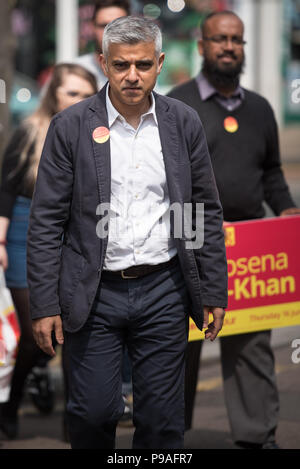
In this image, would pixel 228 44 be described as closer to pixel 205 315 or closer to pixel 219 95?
pixel 219 95

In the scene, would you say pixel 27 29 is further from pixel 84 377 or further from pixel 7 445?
pixel 84 377

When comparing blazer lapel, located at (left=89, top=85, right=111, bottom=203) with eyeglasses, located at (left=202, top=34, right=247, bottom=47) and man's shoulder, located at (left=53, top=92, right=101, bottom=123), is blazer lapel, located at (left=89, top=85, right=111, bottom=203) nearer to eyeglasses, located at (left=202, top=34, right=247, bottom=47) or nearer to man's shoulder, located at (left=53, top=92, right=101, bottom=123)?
man's shoulder, located at (left=53, top=92, right=101, bottom=123)

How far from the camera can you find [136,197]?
353 centimetres

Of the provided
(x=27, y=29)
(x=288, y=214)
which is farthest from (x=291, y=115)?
(x=288, y=214)

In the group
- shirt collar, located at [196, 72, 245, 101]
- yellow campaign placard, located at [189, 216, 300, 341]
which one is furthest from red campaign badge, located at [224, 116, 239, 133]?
yellow campaign placard, located at [189, 216, 300, 341]

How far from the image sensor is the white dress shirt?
353 cm

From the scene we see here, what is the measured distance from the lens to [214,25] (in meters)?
4.75

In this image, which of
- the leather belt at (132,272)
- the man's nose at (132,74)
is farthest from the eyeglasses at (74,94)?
the leather belt at (132,272)

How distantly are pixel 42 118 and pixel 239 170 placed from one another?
1.08 meters

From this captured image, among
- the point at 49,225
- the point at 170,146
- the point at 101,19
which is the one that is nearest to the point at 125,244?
the point at 49,225

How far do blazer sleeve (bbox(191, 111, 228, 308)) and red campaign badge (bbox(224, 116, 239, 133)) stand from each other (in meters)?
1.00
